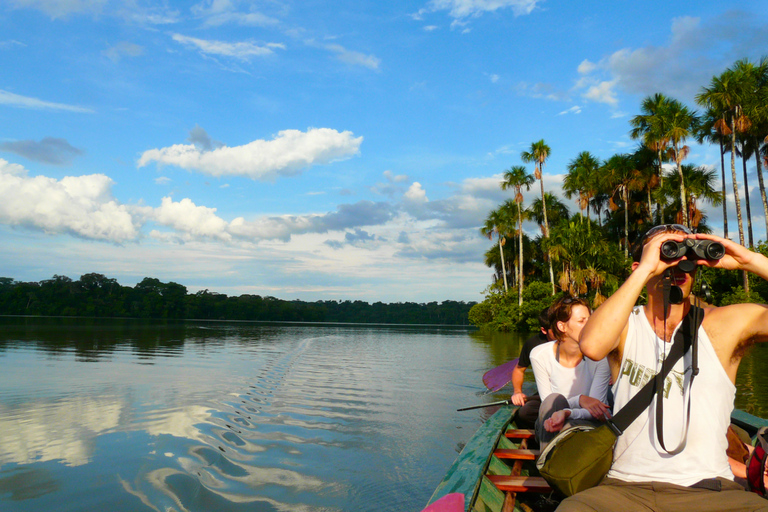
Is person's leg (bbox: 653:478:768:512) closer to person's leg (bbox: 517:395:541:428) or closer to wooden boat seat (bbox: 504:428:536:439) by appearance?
wooden boat seat (bbox: 504:428:536:439)

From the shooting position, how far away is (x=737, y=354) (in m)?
2.21

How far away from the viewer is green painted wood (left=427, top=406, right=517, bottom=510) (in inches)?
128

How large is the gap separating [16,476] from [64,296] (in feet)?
346

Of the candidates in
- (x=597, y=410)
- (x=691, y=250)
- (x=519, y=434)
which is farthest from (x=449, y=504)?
(x=519, y=434)

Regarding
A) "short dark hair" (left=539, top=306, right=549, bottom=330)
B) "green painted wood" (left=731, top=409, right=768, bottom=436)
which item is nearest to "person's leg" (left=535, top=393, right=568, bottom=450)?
"short dark hair" (left=539, top=306, right=549, bottom=330)

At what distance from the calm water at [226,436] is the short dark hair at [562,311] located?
7.01ft

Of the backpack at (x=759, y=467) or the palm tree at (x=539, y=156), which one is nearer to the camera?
the backpack at (x=759, y=467)

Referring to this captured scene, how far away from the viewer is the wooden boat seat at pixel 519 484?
3538mm

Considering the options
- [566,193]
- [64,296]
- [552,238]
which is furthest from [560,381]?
[64,296]

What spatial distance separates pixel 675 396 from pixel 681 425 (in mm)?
119

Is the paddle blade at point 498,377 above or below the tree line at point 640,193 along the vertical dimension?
below

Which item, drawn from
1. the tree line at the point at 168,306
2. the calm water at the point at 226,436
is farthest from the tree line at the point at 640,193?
the tree line at the point at 168,306

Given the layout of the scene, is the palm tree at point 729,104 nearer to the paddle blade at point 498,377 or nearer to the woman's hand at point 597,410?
the paddle blade at point 498,377

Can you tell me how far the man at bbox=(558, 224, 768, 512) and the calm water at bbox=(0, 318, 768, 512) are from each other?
10.1ft
